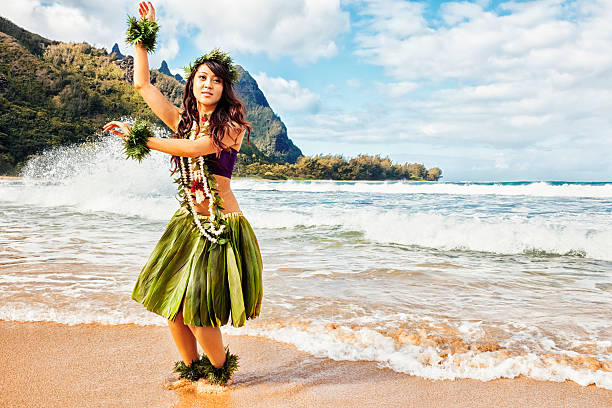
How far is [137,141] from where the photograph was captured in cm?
213

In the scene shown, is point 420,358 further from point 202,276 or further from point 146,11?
point 146,11

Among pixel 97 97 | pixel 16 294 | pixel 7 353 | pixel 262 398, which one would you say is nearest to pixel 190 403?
pixel 262 398

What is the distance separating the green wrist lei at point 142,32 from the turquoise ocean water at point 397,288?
2286 mm

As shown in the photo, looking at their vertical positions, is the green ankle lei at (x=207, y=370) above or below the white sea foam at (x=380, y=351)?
above

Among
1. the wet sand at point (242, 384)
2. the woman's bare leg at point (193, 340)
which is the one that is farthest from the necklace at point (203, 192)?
the wet sand at point (242, 384)

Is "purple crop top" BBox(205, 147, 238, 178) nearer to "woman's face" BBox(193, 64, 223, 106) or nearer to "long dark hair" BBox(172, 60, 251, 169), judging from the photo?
"long dark hair" BBox(172, 60, 251, 169)

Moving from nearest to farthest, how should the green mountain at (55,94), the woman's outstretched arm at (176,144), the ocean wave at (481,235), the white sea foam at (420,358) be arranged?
the woman's outstretched arm at (176,144) → the white sea foam at (420,358) → the ocean wave at (481,235) → the green mountain at (55,94)

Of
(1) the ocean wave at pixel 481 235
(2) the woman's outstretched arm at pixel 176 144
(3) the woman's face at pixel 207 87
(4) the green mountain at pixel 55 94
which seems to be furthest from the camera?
(4) the green mountain at pixel 55 94

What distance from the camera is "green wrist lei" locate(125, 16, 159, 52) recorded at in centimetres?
245

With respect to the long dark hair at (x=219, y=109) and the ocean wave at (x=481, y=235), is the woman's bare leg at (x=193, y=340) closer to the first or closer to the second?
the long dark hair at (x=219, y=109)

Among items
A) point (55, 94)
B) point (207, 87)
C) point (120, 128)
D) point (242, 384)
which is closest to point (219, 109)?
point (207, 87)

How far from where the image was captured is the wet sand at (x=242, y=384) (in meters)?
2.40

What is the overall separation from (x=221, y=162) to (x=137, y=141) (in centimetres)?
46

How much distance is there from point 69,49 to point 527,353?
4608 inches
